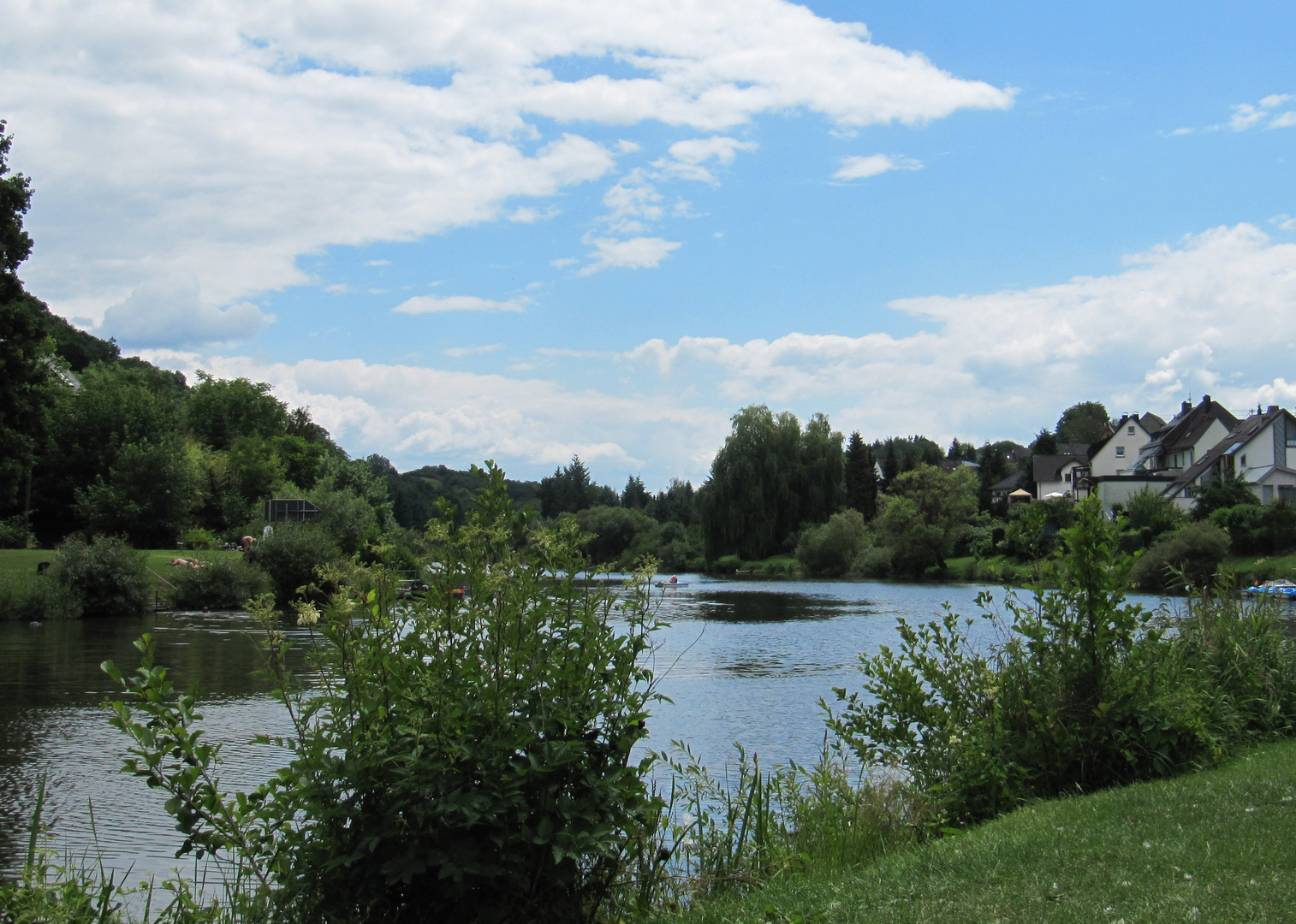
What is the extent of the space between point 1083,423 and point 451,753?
158 m

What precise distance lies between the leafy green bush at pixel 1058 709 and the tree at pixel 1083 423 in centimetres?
14492

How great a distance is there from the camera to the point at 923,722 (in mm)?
8648

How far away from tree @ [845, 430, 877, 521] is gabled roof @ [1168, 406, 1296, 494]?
88.4 feet

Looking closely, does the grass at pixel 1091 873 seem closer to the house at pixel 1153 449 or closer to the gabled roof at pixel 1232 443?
the house at pixel 1153 449

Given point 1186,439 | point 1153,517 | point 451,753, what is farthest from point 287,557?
point 1186,439

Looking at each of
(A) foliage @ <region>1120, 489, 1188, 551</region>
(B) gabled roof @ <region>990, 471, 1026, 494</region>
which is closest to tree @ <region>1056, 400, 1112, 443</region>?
(B) gabled roof @ <region>990, 471, 1026, 494</region>

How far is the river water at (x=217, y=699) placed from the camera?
1173cm

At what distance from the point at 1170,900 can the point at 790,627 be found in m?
31.3

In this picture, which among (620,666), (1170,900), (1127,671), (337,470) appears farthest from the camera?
(337,470)

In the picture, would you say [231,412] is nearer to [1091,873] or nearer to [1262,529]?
[1262,529]

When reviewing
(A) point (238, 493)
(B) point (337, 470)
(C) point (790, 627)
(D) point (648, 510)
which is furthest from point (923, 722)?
(D) point (648, 510)

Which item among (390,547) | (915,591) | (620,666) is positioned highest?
(390,547)

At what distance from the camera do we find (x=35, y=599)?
3550 centimetres

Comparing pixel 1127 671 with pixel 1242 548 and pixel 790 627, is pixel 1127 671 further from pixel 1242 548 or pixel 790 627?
pixel 1242 548
